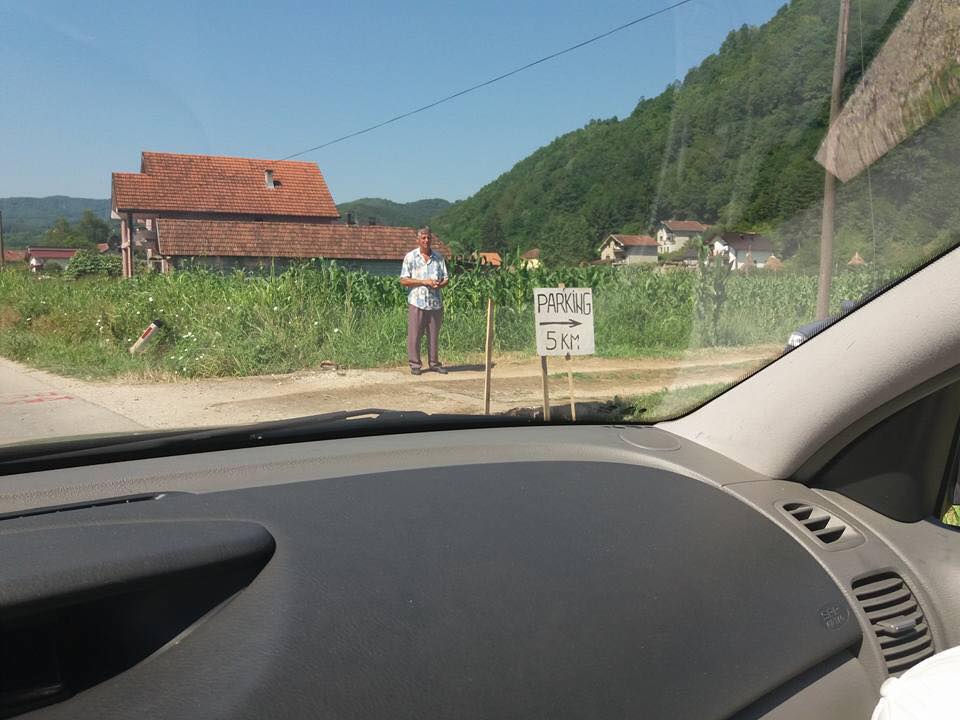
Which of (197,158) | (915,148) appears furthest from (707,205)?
(197,158)

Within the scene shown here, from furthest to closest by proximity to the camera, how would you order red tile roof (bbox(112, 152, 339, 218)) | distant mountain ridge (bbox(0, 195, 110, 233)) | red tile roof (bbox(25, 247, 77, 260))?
1. red tile roof (bbox(25, 247, 77, 260))
2. red tile roof (bbox(112, 152, 339, 218))
3. distant mountain ridge (bbox(0, 195, 110, 233))

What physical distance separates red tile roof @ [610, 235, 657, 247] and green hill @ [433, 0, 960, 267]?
0.05 meters

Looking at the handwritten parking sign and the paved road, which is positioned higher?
the handwritten parking sign

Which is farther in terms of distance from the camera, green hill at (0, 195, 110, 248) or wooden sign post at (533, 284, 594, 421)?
wooden sign post at (533, 284, 594, 421)

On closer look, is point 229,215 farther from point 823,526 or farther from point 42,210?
point 823,526

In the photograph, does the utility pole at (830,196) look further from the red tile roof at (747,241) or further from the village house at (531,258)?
the village house at (531,258)

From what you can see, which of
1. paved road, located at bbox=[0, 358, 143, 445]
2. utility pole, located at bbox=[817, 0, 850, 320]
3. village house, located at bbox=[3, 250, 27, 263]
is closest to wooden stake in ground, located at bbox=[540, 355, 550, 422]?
utility pole, located at bbox=[817, 0, 850, 320]

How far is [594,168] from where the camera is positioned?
3.08 meters

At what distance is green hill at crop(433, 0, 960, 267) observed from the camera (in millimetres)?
2014

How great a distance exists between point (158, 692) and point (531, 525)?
0.84 metres

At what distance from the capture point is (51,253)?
8.64 feet

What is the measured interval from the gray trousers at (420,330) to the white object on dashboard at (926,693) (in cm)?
392

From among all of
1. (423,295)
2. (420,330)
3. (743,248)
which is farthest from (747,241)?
(420,330)

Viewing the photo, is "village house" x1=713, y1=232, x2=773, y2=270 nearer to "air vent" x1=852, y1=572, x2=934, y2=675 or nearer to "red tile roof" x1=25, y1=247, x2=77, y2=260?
"air vent" x1=852, y1=572, x2=934, y2=675
